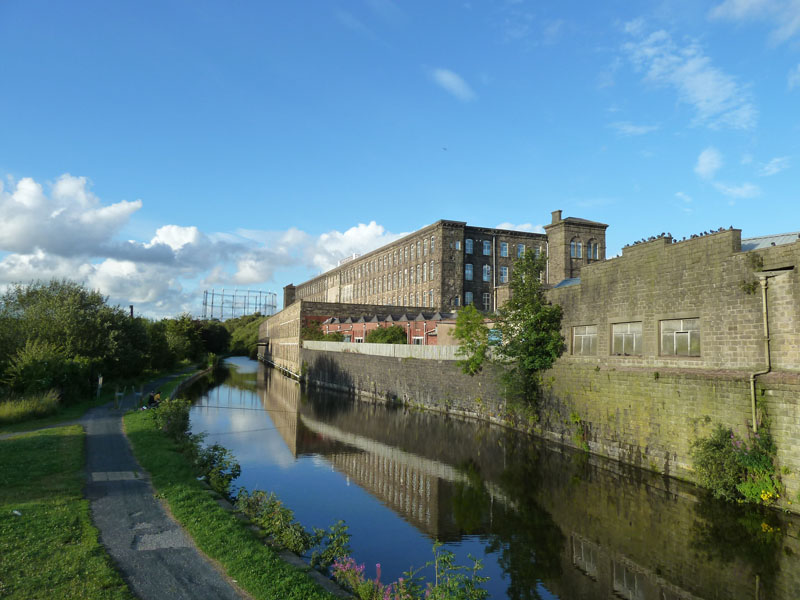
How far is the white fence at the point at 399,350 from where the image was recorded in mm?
30605

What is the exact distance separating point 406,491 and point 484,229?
52.1 m

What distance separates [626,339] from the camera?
1812cm

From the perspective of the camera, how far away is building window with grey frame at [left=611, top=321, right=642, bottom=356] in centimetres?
1761

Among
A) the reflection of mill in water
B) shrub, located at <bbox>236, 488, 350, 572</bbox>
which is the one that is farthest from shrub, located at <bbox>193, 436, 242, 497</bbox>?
the reflection of mill in water

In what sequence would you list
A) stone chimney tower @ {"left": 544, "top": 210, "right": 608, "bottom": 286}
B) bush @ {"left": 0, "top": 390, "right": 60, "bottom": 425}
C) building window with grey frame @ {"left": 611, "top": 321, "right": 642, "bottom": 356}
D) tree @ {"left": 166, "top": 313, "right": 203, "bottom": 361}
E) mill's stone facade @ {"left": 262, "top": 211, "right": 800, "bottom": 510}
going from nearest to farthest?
mill's stone facade @ {"left": 262, "top": 211, "right": 800, "bottom": 510} → building window with grey frame @ {"left": 611, "top": 321, "right": 642, "bottom": 356} → bush @ {"left": 0, "top": 390, "right": 60, "bottom": 425} → stone chimney tower @ {"left": 544, "top": 210, "right": 608, "bottom": 286} → tree @ {"left": 166, "top": 313, "right": 203, "bottom": 361}

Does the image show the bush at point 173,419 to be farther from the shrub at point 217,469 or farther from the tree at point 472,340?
the tree at point 472,340

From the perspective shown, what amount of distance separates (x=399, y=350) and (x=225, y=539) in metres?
27.2

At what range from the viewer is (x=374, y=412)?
3219cm

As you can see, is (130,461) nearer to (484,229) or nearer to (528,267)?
(528,267)

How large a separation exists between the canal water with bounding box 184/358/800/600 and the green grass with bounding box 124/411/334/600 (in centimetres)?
236

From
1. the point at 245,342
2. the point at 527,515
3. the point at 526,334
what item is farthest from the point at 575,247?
the point at 245,342

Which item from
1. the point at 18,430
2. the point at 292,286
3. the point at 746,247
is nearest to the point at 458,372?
the point at 746,247

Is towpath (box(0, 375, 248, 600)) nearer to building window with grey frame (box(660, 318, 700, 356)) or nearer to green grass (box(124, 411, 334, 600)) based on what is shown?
green grass (box(124, 411, 334, 600))

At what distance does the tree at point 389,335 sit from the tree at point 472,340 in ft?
54.8
